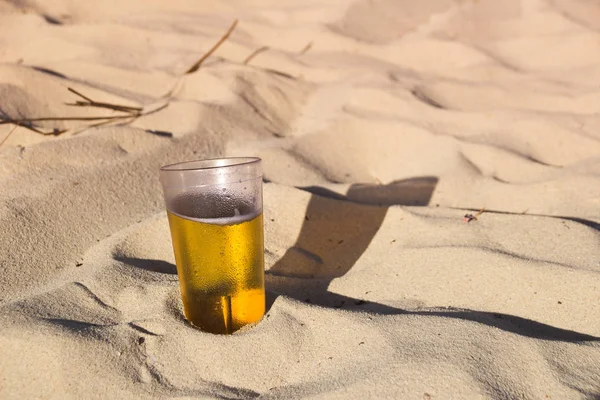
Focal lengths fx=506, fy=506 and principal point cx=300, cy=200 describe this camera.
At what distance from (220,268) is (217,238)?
6 cm

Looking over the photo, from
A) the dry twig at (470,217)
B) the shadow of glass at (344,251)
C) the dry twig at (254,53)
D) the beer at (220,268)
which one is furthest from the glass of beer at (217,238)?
the dry twig at (254,53)

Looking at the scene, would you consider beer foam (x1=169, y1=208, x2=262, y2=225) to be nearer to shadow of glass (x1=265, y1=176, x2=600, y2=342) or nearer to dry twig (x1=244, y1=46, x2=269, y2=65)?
shadow of glass (x1=265, y1=176, x2=600, y2=342)

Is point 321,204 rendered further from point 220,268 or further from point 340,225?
point 220,268

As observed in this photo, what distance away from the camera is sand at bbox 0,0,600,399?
0.85 metres

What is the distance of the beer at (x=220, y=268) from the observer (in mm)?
882

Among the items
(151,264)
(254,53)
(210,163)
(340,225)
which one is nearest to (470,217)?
(340,225)

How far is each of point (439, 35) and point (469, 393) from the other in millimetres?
2417

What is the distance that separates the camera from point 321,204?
1.42 meters

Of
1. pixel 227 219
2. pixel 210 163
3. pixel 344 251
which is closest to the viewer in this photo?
pixel 227 219

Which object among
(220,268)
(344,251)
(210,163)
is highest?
(210,163)

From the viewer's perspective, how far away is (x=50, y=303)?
3.24ft

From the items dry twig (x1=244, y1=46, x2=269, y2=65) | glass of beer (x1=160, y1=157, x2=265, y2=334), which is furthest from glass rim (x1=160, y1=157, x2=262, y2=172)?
dry twig (x1=244, y1=46, x2=269, y2=65)

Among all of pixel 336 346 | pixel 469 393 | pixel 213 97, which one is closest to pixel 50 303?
pixel 336 346

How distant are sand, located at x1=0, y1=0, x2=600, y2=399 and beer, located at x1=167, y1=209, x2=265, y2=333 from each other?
41mm
